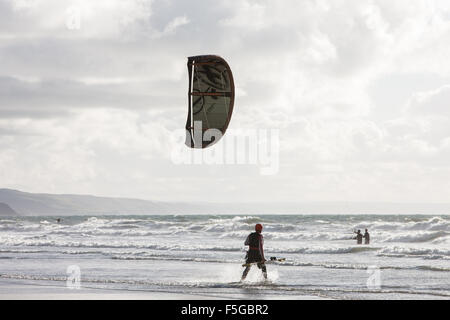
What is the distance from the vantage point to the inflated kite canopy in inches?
696

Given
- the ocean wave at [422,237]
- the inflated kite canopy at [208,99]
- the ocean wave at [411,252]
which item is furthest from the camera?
the ocean wave at [422,237]

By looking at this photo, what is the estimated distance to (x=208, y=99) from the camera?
1784 cm

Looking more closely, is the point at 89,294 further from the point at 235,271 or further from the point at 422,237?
the point at 422,237

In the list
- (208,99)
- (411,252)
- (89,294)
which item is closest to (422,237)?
(411,252)

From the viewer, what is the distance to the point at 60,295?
45.2 ft

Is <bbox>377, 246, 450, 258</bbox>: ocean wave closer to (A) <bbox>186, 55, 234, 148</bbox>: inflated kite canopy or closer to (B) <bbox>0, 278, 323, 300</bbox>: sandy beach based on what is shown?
(A) <bbox>186, 55, 234, 148</bbox>: inflated kite canopy

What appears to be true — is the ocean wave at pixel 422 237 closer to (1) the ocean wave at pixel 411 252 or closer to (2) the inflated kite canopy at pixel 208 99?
(1) the ocean wave at pixel 411 252

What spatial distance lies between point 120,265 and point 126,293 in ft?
23.5

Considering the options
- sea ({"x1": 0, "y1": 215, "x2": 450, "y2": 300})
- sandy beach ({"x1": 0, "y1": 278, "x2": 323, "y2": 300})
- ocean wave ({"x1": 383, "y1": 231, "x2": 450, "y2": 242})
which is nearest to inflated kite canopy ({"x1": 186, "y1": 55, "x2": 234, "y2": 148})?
sea ({"x1": 0, "y1": 215, "x2": 450, "y2": 300})

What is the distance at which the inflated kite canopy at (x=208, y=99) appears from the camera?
58.0 ft

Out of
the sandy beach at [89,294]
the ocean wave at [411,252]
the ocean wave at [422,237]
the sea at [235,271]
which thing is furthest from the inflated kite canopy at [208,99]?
the ocean wave at [422,237]
